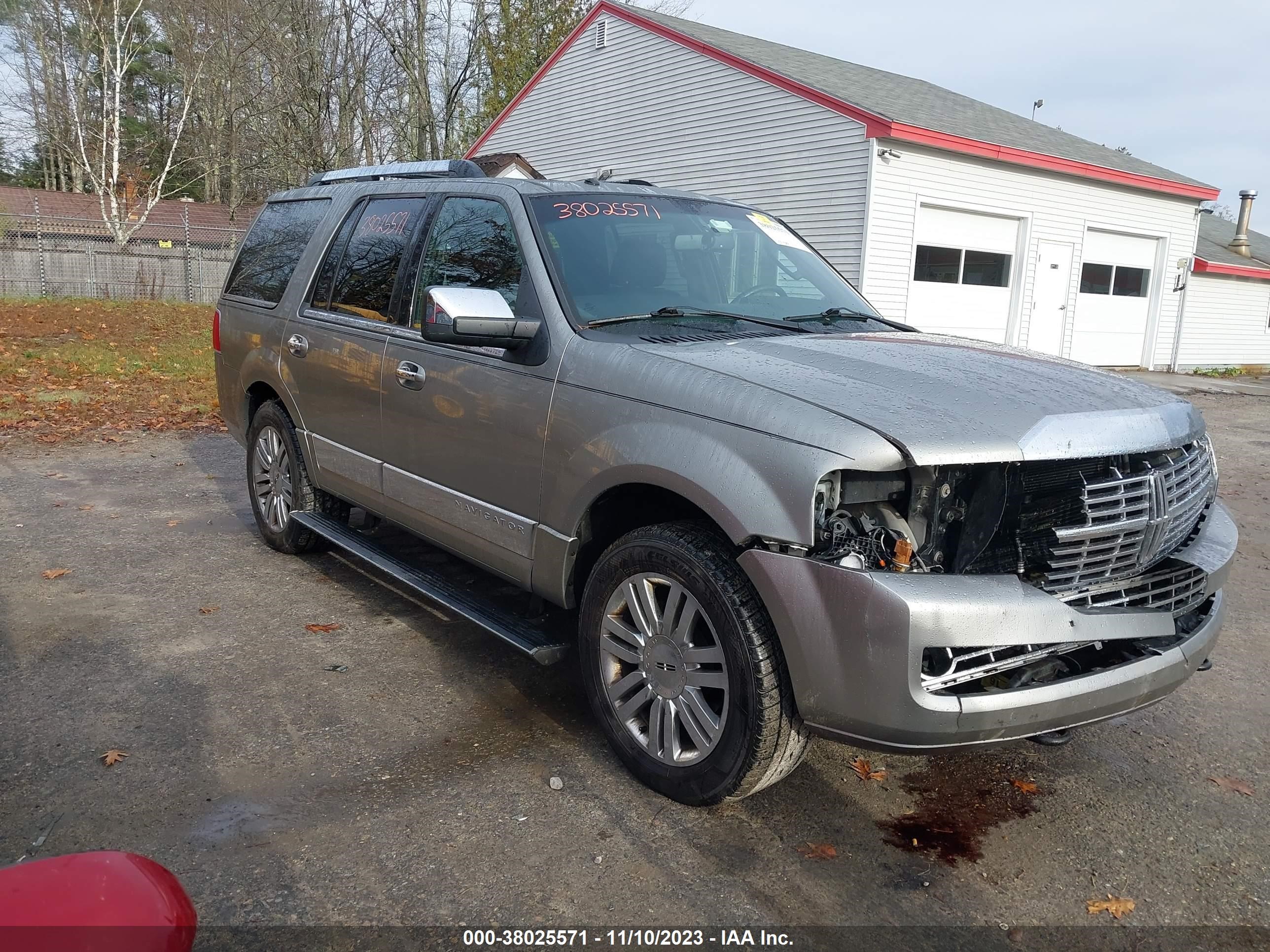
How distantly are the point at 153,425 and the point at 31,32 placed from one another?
Result: 35.0 metres

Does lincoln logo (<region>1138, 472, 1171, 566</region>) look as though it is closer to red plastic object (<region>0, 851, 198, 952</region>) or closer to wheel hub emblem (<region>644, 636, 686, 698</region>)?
wheel hub emblem (<region>644, 636, 686, 698</region>)

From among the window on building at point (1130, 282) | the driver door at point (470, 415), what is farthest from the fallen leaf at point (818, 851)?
the window on building at point (1130, 282)

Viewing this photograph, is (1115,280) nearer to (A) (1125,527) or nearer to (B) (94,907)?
(A) (1125,527)

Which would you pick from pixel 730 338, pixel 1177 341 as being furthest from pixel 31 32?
pixel 730 338

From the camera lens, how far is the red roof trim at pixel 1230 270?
22.2m

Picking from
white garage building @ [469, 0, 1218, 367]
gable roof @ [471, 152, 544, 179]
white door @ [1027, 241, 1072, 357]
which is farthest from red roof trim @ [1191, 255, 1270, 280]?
gable roof @ [471, 152, 544, 179]

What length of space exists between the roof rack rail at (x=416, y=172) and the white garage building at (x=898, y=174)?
1122 cm

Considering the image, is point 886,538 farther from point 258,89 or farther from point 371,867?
point 258,89

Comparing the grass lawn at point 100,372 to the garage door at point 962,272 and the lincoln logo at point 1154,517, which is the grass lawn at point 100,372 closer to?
the lincoln logo at point 1154,517

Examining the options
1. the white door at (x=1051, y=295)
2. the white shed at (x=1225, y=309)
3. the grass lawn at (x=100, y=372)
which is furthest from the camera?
the white shed at (x=1225, y=309)

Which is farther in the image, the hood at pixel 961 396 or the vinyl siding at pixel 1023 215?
the vinyl siding at pixel 1023 215

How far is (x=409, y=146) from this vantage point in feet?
110

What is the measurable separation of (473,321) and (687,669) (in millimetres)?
1397

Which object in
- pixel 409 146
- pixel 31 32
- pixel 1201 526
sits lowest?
pixel 1201 526
